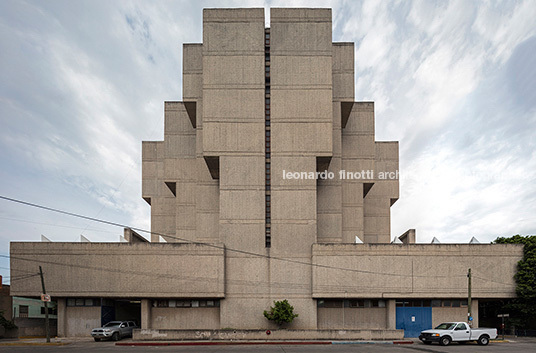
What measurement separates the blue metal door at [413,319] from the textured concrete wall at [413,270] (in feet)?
5.95

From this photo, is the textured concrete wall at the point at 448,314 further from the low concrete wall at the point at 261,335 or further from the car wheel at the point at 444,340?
the car wheel at the point at 444,340

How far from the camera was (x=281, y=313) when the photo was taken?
32.2m

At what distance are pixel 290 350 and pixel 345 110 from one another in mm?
23827

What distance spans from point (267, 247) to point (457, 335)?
15.4 m

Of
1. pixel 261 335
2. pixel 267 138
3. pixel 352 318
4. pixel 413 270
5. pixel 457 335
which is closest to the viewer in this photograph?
pixel 457 335

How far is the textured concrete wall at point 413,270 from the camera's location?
33.3m

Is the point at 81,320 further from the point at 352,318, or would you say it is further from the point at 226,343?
the point at 352,318

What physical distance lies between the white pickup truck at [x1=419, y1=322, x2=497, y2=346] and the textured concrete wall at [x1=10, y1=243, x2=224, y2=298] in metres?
15.9

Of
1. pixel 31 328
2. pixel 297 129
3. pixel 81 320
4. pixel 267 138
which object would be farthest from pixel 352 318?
pixel 31 328

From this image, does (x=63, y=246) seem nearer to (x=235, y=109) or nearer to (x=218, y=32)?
(x=235, y=109)

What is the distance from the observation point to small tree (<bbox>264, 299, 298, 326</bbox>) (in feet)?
106

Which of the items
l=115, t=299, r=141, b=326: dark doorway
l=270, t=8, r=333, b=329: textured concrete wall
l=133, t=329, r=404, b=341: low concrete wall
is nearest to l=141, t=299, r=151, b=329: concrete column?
l=115, t=299, r=141, b=326: dark doorway

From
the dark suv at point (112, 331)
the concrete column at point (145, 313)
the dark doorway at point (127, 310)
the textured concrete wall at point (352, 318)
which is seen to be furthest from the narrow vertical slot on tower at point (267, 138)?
the dark doorway at point (127, 310)

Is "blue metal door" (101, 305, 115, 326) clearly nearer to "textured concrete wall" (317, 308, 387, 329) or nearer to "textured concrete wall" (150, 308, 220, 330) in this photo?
"textured concrete wall" (150, 308, 220, 330)
